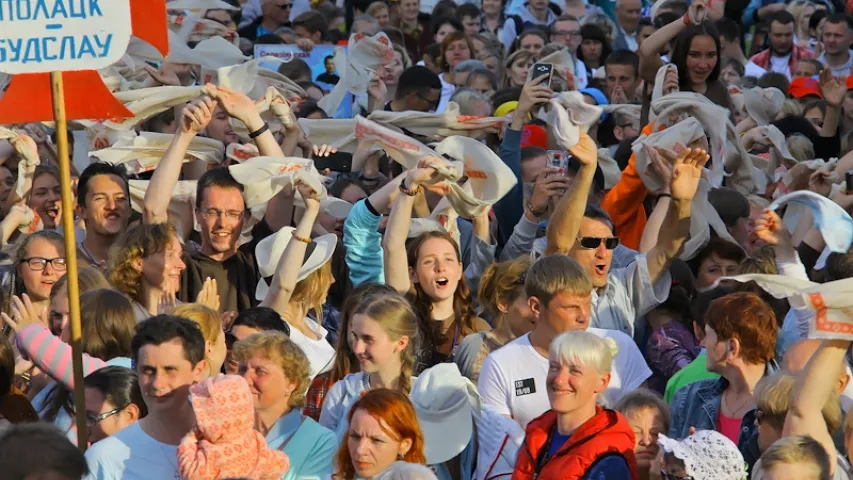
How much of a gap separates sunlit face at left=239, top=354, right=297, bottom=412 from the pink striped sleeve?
646 mm

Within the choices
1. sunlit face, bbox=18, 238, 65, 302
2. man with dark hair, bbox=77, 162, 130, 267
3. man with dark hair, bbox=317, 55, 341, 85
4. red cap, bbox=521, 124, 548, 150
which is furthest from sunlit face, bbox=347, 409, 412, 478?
man with dark hair, bbox=317, 55, 341, 85

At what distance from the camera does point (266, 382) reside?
19.4 feet

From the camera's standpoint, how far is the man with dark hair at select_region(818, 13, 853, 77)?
13.3 metres

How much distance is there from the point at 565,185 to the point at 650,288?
1.00 meters

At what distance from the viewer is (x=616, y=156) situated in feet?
31.1

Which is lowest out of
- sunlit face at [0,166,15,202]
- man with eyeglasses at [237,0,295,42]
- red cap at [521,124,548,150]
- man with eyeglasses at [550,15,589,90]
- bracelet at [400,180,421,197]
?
man with eyeglasses at [237,0,295,42]

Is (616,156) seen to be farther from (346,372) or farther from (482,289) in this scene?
(346,372)

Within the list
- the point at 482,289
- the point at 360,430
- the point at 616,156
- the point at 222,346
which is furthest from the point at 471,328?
the point at 616,156

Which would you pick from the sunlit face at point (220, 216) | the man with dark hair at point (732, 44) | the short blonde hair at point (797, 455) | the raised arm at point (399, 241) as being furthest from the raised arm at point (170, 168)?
the man with dark hair at point (732, 44)

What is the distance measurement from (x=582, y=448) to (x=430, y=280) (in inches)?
73.7

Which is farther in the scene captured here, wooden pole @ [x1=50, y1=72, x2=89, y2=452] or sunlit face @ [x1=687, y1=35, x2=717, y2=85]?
sunlit face @ [x1=687, y1=35, x2=717, y2=85]

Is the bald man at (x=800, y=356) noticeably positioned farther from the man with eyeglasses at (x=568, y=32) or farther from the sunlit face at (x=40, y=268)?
the man with eyeglasses at (x=568, y=32)

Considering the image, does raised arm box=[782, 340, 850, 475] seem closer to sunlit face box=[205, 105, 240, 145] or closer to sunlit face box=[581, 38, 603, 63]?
sunlit face box=[205, 105, 240, 145]

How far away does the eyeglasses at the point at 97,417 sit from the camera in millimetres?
5840
